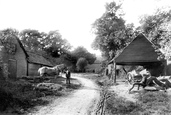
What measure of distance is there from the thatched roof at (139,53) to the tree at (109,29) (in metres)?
13.3

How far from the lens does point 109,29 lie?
119 ft

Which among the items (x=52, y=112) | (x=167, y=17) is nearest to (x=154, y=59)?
(x=167, y=17)

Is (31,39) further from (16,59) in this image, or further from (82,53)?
(16,59)

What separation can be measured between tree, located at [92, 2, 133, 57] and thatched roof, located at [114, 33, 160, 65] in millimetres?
13268

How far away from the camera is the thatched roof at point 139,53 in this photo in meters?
19.1

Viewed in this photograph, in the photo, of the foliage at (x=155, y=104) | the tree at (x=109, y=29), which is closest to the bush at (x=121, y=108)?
→ the foliage at (x=155, y=104)

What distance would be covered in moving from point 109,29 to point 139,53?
17.9 m

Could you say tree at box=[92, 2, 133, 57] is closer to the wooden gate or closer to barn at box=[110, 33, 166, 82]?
barn at box=[110, 33, 166, 82]

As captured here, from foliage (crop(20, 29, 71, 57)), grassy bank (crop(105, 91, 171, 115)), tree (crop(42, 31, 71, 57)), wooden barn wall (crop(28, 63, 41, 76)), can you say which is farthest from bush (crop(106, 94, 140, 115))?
tree (crop(42, 31, 71, 57))

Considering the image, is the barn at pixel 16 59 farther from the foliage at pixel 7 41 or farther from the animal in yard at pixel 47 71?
the animal in yard at pixel 47 71

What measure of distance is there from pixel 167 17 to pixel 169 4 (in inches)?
46.0

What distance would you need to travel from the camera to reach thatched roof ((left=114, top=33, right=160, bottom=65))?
19.1 meters

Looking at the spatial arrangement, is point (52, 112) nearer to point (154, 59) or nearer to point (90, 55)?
point (154, 59)

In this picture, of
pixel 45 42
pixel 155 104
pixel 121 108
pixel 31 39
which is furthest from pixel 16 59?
pixel 45 42
